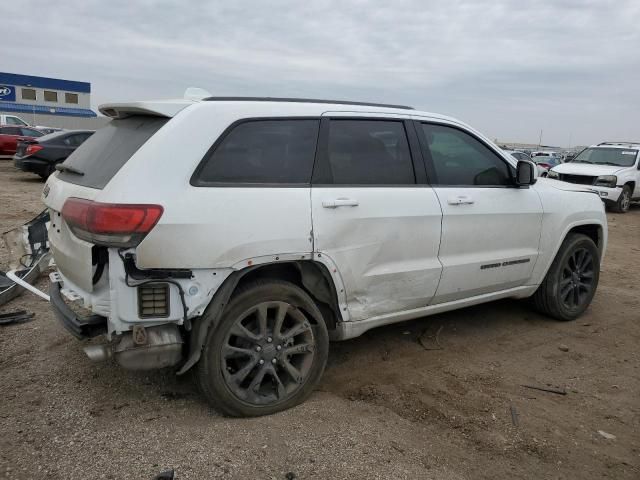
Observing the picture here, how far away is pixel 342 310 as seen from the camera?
354 cm

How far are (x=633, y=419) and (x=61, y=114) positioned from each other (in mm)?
47798

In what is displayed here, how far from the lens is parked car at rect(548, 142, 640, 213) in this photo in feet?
48.9

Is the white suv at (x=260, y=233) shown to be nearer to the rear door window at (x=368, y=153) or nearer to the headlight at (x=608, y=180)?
the rear door window at (x=368, y=153)

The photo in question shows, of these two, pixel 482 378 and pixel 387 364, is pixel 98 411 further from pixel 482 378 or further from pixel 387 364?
pixel 482 378

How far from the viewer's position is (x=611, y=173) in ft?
49.1

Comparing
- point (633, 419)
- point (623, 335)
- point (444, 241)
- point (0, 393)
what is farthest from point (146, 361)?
point (623, 335)

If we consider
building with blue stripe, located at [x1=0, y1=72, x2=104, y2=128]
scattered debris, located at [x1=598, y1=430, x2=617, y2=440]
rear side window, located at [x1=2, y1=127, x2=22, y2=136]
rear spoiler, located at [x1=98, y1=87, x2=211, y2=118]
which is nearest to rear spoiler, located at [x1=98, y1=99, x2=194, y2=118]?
rear spoiler, located at [x1=98, y1=87, x2=211, y2=118]

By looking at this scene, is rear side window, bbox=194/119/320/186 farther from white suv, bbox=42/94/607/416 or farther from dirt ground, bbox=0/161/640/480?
dirt ground, bbox=0/161/640/480

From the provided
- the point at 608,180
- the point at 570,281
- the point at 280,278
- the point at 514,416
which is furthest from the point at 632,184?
the point at 280,278

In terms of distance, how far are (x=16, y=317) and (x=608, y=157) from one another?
16.3m

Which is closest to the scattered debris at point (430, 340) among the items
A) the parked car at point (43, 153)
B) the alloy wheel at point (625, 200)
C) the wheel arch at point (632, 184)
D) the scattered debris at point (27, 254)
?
the scattered debris at point (27, 254)

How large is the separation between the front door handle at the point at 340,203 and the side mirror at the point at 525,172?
5.53 ft

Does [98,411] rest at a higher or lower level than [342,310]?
lower

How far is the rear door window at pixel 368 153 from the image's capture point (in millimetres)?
3535
